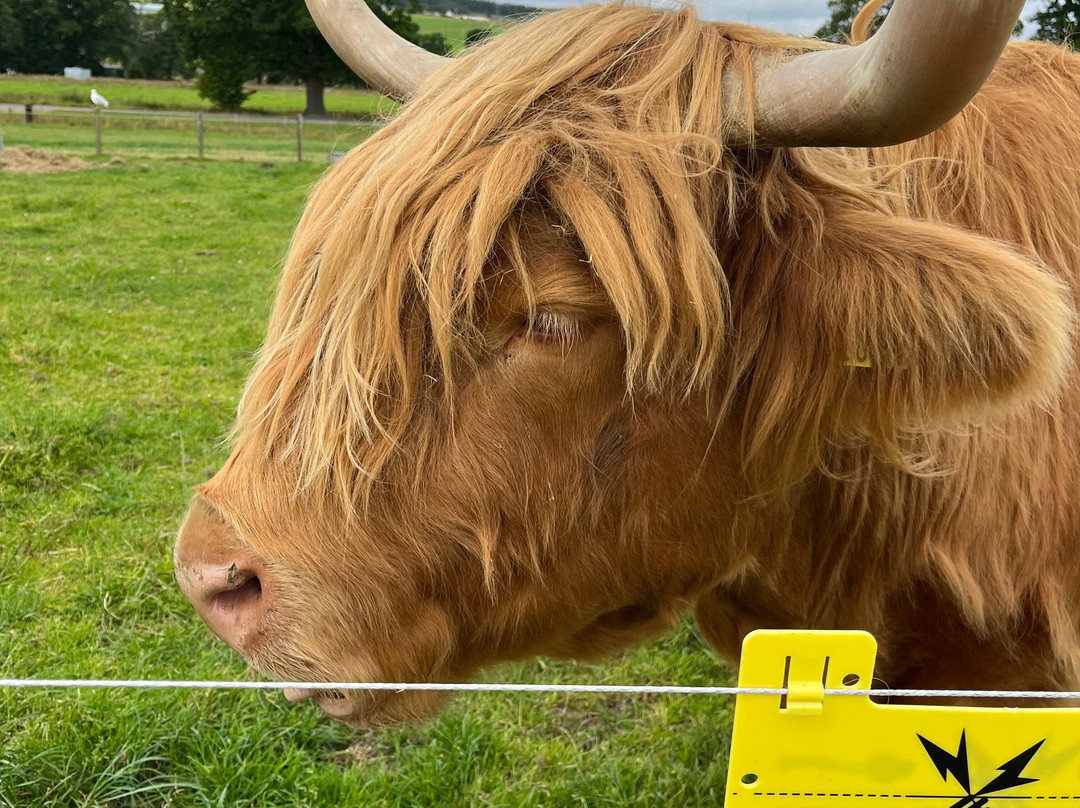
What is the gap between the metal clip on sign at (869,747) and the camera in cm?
125

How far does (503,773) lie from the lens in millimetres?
2910

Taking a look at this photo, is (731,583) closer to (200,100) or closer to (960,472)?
(960,472)

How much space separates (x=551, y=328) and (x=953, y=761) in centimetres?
95

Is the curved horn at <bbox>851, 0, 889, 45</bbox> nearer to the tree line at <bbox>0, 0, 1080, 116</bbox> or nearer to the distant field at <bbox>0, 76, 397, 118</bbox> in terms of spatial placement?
the tree line at <bbox>0, 0, 1080, 116</bbox>

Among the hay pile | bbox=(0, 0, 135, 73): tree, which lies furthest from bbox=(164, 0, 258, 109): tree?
the hay pile

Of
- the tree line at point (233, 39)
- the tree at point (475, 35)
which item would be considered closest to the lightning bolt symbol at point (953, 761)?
the tree at point (475, 35)

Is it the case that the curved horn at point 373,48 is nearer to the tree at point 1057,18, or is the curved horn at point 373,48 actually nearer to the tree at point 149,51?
the tree at point 1057,18

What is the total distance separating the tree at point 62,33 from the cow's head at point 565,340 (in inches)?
2556

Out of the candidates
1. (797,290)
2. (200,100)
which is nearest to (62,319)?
(797,290)

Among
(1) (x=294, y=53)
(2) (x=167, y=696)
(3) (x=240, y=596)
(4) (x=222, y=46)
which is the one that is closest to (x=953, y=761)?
(3) (x=240, y=596)

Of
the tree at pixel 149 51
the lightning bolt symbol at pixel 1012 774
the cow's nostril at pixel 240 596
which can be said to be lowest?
the lightning bolt symbol at pixel 1012 774

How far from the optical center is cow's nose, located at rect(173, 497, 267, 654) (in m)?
1.50

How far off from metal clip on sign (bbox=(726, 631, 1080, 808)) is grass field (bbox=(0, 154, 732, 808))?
1.01m

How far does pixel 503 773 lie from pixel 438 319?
1999mm
